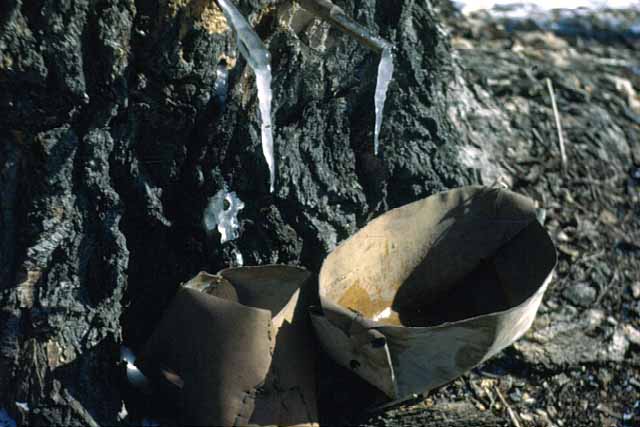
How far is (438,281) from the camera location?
263 centimetres

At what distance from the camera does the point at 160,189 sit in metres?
2.26

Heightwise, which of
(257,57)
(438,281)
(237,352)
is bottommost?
(438,281)

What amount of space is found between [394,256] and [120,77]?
36.8 inches

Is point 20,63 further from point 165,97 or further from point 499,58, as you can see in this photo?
point 499,58

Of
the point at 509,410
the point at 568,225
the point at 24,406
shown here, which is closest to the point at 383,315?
the point at 509,410

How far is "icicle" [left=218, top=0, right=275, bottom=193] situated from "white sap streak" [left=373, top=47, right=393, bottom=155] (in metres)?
0.37

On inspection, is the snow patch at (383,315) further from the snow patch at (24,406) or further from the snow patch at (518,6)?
the snow patch at (518,6)

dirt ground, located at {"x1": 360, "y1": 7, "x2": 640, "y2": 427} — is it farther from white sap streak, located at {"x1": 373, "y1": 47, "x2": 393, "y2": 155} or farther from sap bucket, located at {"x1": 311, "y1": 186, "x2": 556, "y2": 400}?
white sap streak, located at {"x1": 373, "y1": 47, "x2": 393, "y2": 155}

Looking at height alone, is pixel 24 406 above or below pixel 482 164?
above

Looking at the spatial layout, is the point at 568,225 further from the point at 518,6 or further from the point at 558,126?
the point at 518,6

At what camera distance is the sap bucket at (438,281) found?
7.07 ft

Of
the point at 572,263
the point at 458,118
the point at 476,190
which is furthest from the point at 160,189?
the point at 572,263

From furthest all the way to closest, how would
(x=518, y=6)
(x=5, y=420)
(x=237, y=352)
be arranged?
(x=518, y=6), (x=5, y=420), (x=237, y=352)

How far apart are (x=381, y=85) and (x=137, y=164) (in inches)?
28.4
